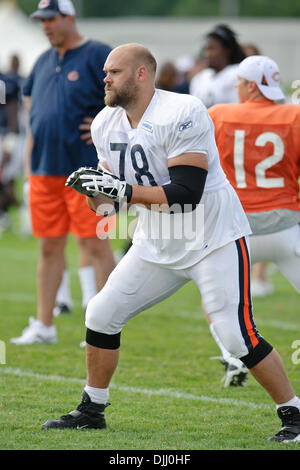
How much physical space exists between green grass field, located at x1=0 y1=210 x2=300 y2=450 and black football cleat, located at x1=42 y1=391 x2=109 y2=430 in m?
0.06

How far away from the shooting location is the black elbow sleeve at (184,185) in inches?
158

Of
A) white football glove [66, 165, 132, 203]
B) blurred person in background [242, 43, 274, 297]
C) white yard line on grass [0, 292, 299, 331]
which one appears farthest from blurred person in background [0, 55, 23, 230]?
white football glove [66, 165, 132, 203]

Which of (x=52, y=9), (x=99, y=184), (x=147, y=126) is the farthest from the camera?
(x=52, y=9)

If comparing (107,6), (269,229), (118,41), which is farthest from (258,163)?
(107,6)

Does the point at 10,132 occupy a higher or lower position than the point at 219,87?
lower

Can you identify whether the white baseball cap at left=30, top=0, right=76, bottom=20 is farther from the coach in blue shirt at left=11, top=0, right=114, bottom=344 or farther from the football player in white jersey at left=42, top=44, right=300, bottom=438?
the football player in white jersey at left=42, top=44, right=300, bottom=438

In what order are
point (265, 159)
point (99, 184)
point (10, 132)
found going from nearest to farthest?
point (99, 184) → point (265, 159) → point (10, 132)

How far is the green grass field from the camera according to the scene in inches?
168

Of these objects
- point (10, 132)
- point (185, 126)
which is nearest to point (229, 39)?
point (185, 126)

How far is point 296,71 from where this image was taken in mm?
26703

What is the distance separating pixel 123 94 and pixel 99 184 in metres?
0.50

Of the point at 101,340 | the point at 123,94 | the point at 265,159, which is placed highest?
the point at 123,94

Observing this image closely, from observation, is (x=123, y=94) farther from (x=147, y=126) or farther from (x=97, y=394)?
(x=97, y=394)

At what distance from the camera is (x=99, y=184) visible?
3.96m
